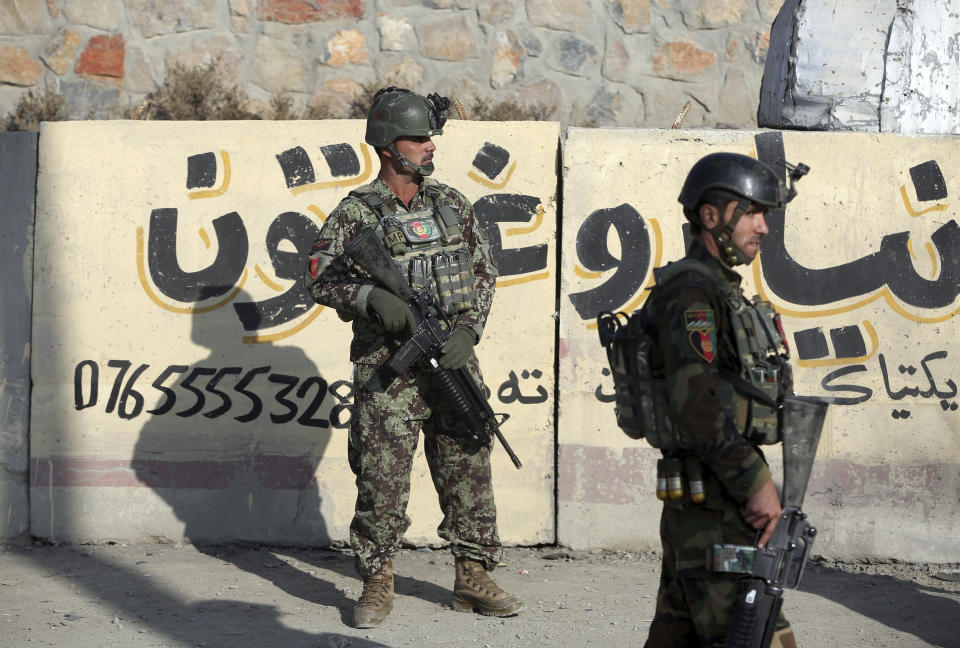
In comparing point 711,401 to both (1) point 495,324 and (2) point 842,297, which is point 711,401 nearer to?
(1) point 495,324

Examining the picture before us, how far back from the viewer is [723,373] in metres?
2.72

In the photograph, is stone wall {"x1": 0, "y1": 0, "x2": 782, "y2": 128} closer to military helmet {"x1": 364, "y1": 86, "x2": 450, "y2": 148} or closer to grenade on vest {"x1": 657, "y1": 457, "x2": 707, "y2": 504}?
military helmet {"x1": 364, "y1": 86, "x2": 450, "y2": 148}

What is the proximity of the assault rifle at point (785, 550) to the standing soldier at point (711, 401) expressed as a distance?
3 cm

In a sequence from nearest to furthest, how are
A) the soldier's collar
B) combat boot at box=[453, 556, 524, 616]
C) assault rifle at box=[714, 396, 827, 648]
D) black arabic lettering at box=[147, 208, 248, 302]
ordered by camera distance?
1. assault rifle at box=[714, 396, 827, 648]
2. the soldier's collar
3. combat boot at box=[453, 556, 524, 616]
4. black arabic lettering at box=[147, 208, 248, 302]

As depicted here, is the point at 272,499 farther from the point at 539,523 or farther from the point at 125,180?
the point at 125,180

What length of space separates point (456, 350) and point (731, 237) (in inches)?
64.1

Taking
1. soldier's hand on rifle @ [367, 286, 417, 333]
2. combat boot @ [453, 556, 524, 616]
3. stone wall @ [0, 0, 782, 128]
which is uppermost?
stone wall @ [0, 0, 782, 128]

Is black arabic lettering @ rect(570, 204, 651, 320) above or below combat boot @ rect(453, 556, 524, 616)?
above

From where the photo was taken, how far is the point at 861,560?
538 cm

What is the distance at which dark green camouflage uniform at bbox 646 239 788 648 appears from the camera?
Answer: 262 centimetres

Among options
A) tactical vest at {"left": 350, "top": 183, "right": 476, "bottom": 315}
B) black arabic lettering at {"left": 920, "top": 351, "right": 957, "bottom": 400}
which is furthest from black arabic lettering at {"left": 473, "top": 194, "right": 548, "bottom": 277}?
black arabic lettering at {"left": 920, "top": 351, "right": 957, "bottom": 400}

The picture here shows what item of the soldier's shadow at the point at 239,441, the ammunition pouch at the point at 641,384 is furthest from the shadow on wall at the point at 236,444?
the ammunition pouch at the point at 641,384

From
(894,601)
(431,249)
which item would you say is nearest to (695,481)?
(431,249)

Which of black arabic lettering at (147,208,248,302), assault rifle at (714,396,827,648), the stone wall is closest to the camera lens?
assault rifle at (714,396,827,648)
